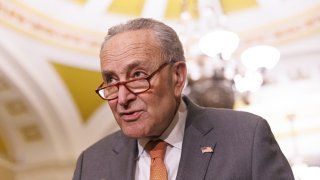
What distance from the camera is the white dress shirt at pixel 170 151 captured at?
1677 millimetres

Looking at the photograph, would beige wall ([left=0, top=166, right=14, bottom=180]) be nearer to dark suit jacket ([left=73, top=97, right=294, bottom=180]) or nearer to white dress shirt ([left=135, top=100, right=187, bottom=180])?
dark suit jacket ([left=73, top=97, right=294, bottom=180])

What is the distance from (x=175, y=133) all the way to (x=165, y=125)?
0.31ft

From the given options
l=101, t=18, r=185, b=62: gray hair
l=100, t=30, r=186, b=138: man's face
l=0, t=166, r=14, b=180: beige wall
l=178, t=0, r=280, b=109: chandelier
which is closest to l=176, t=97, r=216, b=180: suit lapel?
l=100, t=30, r=186, b=138: man's face

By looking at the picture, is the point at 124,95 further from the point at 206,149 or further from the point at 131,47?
the point at 206,149

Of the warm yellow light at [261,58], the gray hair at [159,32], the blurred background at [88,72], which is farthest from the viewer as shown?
the blurred background at [88,72]

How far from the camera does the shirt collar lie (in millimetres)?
1690

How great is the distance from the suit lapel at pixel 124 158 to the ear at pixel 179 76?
26cm

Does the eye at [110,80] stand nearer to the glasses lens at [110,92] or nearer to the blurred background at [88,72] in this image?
the glasses lens at [110,92]

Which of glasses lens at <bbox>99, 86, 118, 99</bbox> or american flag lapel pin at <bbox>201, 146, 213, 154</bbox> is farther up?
glasses lens at <bbox>99, 86, 118, 99</bbox>

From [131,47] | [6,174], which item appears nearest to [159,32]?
[131,47]

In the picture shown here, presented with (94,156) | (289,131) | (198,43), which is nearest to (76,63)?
(198,43)

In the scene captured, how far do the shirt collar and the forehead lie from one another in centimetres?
24

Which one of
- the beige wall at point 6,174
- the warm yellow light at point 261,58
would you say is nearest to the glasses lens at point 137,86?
the warm yellow light at point 261,58

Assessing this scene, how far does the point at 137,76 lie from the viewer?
1537 mm
